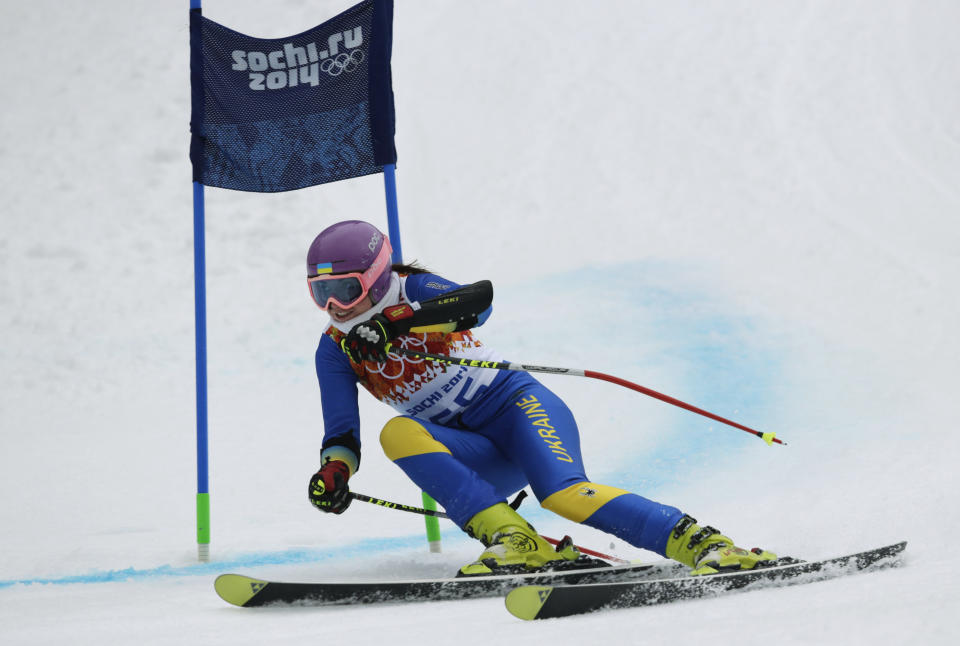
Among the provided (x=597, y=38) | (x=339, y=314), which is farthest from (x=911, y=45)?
(x=339, y=314)

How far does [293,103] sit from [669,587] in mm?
2665

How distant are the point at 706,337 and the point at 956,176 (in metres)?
4.06

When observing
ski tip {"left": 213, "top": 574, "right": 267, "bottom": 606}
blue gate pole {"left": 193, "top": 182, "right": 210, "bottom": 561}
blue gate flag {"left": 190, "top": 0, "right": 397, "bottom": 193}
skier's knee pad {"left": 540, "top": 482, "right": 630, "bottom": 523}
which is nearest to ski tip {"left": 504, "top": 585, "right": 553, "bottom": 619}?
skier's knee pad {"left": 540, "top": 482, "right": 630, "bottom": 523}

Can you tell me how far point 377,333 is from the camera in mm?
2885

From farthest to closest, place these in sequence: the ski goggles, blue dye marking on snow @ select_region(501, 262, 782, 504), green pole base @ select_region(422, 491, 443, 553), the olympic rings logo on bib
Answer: blue dye marking on snow @ select_region(501, 262, 782, 504), green pole base @ select_region(422, 491, 443, 553), the olympic rings logo on bib, the ski goggles

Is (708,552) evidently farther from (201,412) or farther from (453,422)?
(201,412)

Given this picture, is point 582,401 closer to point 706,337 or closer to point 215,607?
point 706,337

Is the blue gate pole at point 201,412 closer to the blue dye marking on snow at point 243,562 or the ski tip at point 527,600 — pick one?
the blue dye marking on snow at point 243,562

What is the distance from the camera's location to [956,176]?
9281 mm

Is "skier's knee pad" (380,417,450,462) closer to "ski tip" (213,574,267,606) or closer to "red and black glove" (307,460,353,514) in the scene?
"red and black glove" (307,460,353,514)

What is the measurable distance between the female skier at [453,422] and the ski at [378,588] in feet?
0.20

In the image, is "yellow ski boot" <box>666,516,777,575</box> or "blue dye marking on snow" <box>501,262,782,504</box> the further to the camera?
"blue dye marking on snow" <box>501,262,782,504</box>

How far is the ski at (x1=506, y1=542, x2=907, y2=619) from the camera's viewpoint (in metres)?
2.16

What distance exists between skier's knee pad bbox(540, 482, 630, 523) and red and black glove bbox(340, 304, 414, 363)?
0.64m
